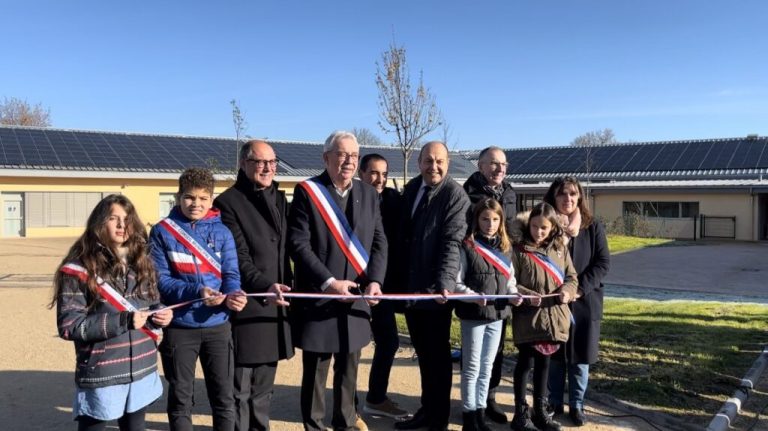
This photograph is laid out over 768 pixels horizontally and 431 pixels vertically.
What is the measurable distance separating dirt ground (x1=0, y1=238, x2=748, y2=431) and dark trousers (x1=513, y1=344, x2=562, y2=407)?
358mm

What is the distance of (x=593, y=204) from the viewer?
3341cm

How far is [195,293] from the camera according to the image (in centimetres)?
368

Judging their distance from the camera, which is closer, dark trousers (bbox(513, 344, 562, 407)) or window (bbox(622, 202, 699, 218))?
dark trousers (bbox(513, 344, 562, 407))

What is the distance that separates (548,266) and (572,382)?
98 cm

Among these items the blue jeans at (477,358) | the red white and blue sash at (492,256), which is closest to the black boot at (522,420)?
the blue jeans at (477,358)

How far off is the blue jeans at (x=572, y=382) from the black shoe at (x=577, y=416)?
0.9 inches

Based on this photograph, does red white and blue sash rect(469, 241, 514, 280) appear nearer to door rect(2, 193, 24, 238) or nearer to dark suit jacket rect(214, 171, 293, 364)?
dark suit jacket rect(214, 171, 293, 364)

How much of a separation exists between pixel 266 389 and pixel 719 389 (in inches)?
166

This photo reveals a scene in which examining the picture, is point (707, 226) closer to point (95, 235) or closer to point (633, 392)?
point (633, 392)

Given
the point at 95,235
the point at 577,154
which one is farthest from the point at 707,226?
the point at 95,235

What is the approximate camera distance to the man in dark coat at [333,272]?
4.12 m

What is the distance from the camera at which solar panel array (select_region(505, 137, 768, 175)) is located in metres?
34.6

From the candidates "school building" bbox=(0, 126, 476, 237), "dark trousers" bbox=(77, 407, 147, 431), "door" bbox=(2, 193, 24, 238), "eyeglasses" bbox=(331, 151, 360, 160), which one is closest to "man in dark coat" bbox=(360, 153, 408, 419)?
"eyeglasses" bbox=(331, 151, 360, 160)

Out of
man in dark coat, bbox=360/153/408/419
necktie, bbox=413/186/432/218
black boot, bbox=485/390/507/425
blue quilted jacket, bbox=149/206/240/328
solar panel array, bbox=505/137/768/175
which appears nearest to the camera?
blue quilted jacket, bbox=149/206/240/328
